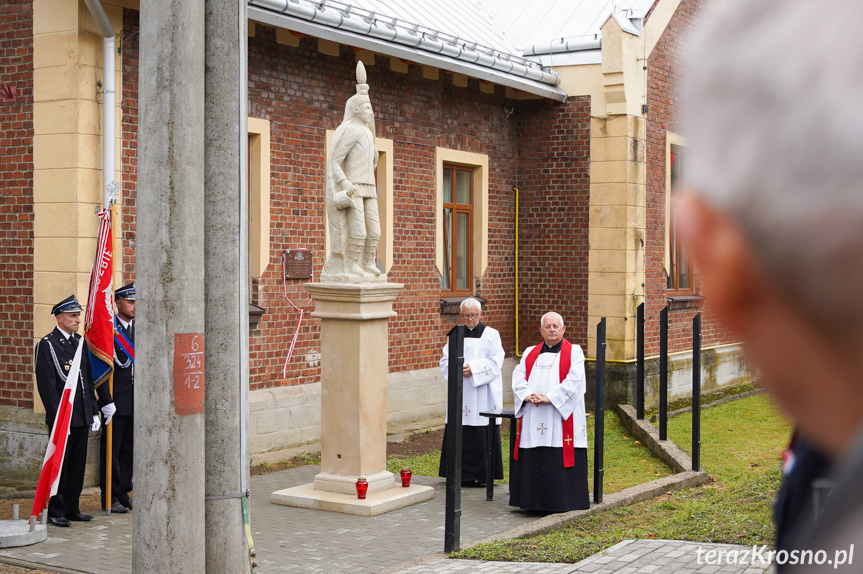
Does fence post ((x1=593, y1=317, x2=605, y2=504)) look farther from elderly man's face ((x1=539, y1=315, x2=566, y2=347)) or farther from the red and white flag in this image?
the red and white flag

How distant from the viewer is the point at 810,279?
55 centimetres

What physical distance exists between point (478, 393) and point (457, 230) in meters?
5.43

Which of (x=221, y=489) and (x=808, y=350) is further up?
(x=808, y=350)

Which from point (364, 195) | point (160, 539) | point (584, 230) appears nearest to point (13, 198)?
point (364, 195)

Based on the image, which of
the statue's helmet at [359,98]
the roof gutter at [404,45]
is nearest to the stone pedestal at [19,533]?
the statue's helmet at [359,98]

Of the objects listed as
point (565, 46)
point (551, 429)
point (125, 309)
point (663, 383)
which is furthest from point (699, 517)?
point (565, 46)

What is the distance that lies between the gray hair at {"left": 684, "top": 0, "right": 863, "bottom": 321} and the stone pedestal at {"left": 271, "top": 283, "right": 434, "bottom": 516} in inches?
349

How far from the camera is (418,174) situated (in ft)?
48.5

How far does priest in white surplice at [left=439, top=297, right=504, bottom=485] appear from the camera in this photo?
35.3 feet

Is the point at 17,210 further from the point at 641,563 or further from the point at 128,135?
the point at 641,563

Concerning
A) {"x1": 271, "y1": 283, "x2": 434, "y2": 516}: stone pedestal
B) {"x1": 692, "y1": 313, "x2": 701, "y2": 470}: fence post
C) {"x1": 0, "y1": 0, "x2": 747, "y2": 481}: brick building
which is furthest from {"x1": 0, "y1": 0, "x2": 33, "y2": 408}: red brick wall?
{"x1": 692, "y1": 313, "x2": 701, "y2": 470}: fence post

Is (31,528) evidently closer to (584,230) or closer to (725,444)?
(725,444)

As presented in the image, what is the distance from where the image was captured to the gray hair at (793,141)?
537mm

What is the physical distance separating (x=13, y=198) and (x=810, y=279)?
11082mm
